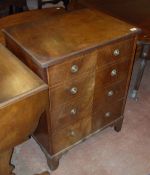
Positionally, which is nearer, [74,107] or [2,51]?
[2,51]

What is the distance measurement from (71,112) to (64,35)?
18.9 inches

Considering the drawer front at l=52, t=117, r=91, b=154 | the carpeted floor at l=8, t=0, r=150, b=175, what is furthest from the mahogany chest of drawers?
the carpeted floor at l=8, t=0, r=150, b=175

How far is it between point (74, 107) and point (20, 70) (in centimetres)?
47

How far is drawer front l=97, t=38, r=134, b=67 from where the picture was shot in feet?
4.64

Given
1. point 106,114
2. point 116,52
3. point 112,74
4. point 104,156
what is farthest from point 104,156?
point 116,52

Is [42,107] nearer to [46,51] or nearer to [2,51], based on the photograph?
[46,51]

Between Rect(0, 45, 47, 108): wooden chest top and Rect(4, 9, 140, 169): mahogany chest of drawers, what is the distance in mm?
80

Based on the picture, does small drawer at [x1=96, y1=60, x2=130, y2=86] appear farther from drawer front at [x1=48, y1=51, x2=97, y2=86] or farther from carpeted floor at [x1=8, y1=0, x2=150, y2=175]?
carpeted floor at [x1=8, y1=0, x2=150, y2=175]

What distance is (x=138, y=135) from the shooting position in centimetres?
204

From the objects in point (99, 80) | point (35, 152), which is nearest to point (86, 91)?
point (99, 80)

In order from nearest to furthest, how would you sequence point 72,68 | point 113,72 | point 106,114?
point 72,68
point 113,72
point 106,114

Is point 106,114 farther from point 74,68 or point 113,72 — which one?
point 74,68

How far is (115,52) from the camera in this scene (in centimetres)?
148

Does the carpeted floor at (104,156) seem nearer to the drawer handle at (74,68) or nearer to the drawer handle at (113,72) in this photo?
the drawer handle at (113,72)
